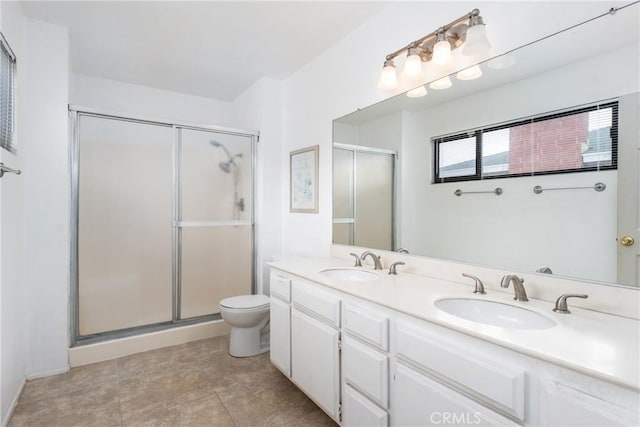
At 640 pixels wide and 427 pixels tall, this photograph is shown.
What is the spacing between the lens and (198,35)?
94.4 inches

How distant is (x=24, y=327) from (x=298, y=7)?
9.29ft

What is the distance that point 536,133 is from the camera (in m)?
1.35

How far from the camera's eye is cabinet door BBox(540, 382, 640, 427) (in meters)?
0.72

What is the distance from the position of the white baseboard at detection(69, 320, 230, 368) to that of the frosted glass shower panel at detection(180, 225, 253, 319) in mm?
154

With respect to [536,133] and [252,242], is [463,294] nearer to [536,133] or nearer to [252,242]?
[536,133]

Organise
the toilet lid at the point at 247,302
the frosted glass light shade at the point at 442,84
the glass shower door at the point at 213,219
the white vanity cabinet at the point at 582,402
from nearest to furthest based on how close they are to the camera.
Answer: the white vanity cabinet at the point at 582,402
the frosted glass light shade at the point at 442,84
the toilet lid at the point at 247,302
the glass shower door at the point at 213,219

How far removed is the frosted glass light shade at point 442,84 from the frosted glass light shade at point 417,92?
47 mm

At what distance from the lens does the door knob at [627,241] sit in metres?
1.11

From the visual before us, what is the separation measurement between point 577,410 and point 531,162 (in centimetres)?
97

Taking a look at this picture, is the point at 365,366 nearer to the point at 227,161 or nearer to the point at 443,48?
the point at 443,48

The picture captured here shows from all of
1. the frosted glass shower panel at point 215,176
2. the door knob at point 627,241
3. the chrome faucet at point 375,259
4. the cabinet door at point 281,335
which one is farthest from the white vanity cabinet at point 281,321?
the door knob at point 627,241

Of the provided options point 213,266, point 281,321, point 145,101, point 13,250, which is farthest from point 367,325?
point 145,101

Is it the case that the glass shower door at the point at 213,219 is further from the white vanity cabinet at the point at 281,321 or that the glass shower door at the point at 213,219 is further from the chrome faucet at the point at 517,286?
the chrome faucet at the point at 517,286

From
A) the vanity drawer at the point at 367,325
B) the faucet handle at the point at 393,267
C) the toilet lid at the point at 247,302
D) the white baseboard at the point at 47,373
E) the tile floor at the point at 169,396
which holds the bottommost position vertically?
the tile floor at the point at 169,396
